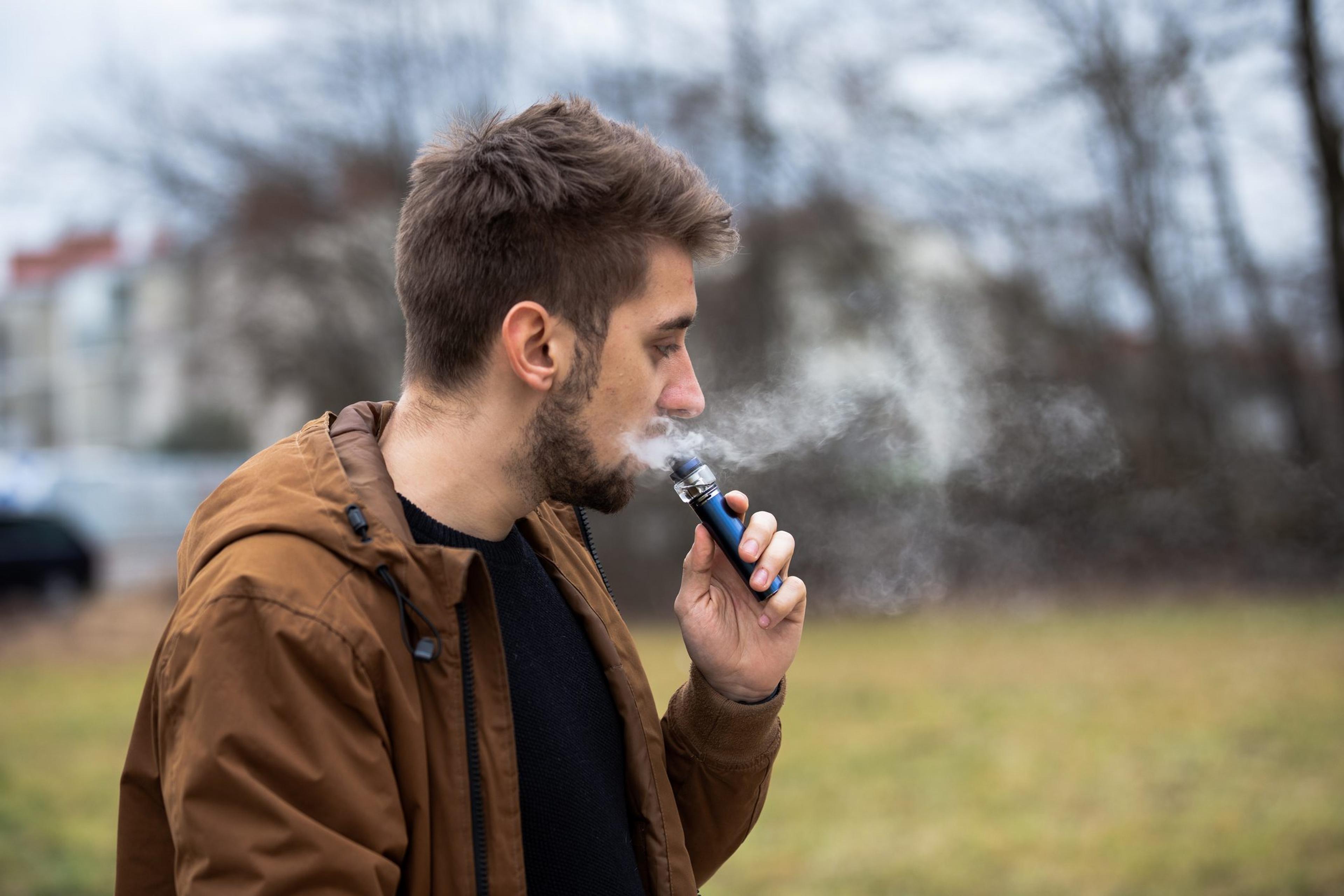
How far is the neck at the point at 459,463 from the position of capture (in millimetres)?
1807

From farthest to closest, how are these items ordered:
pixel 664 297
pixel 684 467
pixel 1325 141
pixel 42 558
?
pixel 42 558, pixel 1325 141, pixel 684 467, pixel 664 297

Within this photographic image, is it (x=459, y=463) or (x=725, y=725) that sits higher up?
(x=459, y=463)

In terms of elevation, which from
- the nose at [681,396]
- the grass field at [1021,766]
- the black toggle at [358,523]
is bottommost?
the grass field at [1021,766]

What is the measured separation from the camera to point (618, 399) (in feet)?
6.04

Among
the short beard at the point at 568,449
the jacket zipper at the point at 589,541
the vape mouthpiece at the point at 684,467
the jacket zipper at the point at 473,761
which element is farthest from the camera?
the jacket zipper at the point at 589,541

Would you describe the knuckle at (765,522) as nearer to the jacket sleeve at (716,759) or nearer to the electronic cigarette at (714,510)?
the electronic cigarette at (714,510)

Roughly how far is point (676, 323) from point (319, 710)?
84cm

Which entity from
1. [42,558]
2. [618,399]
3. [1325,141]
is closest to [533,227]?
[618,399]

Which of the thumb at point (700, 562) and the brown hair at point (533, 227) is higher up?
the brown hair at point (533, 227)

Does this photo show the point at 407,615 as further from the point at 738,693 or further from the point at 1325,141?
the point at 1325,141

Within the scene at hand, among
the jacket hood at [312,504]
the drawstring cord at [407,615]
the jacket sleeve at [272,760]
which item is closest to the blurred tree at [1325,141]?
the jacket hood at [312,504]

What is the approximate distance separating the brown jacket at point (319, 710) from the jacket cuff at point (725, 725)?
59cm

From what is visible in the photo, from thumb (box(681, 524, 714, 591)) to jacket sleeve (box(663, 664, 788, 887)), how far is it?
0.54 ft

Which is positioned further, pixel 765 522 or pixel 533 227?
pixel 765 522
